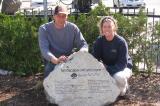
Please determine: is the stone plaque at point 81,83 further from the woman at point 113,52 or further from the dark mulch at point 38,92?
the dark mulch at point 38,92

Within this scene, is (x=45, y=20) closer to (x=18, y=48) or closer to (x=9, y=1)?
(x=18, y=48)

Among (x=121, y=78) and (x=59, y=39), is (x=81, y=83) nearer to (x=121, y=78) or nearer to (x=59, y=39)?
(x=121, y=78)

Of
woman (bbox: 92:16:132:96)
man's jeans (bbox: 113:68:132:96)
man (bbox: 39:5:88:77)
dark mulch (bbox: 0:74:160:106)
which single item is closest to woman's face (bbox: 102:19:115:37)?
woman (bbox: 92:16:132:96)

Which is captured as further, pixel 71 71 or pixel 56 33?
pixel 56 33

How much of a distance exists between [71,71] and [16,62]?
209 cm

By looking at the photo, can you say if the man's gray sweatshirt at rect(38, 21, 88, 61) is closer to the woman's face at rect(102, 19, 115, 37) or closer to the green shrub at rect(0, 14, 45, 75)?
the woman's face at rect(102, 19, 115, 37)

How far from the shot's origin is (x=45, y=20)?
7.52 metres

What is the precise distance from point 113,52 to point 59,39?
781mm

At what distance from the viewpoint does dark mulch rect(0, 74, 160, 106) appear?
245 inches

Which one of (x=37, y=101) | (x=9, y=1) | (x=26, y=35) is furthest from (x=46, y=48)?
(x=9, y=1)

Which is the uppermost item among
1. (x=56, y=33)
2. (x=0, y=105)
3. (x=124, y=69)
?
(x=56, y=33)

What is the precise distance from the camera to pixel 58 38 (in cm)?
617

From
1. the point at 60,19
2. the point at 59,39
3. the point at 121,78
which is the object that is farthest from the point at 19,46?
the point at 121,78

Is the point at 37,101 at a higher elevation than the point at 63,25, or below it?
below
